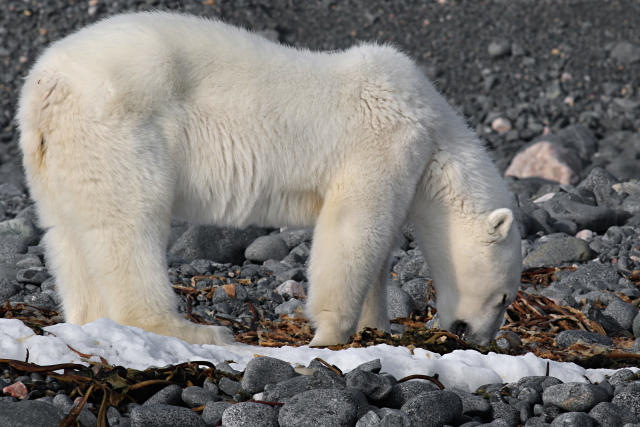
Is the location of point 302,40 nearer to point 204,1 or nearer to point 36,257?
point 204,1

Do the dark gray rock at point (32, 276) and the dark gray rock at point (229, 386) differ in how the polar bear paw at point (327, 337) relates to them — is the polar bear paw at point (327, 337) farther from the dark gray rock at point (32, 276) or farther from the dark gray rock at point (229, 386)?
the dark gray rock at point (32, 276)

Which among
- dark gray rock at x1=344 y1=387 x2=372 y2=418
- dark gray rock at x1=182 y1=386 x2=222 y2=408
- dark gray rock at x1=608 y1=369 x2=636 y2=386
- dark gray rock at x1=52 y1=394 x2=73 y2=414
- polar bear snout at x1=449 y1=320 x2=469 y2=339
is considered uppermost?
dark gray rock at x1=344 y1=387 x2=372 y2=418

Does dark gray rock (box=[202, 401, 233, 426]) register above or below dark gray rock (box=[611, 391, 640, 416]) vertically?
below

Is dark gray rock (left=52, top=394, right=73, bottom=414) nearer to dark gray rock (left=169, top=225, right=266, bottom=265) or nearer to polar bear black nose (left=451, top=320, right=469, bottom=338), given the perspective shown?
polar bear black nose (left=451, top=320, right=469, bottom=338)

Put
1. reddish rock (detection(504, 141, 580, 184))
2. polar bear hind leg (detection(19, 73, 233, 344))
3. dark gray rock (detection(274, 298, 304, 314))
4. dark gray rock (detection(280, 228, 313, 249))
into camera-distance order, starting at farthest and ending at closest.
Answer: reddish rock (detection(504, 141, 580, 184)), dark gray rock (detection(280, 228, 313, 249)), dark gray rock (detection(274, 298, 304, 314)), polar bear hind leg (detection(19, 73, 233, 344))

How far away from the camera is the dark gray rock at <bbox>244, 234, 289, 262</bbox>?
717 centimetres

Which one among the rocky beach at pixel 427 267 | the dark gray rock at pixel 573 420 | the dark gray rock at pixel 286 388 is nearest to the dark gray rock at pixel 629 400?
the rocky beach at pixel 427 267

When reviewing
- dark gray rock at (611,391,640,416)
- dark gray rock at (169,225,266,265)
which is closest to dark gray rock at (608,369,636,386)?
dark gray rock at (611,391,640,416)

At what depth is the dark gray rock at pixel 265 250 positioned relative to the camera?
7172mm

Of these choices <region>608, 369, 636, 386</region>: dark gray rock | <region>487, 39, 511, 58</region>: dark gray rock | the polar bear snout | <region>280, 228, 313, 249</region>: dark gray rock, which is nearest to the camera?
<region>608, 369, 636, 386</region>: dark gray rock

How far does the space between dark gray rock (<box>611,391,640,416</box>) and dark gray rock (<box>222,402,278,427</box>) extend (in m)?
1.29

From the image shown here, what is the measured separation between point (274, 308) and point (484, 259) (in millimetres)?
1612

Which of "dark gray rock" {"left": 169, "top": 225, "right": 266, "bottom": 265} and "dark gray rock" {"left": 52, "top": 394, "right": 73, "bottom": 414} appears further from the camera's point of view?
"dark gray rock" {"left": 169, "top": 225, "right": 266, "bottom": 265}

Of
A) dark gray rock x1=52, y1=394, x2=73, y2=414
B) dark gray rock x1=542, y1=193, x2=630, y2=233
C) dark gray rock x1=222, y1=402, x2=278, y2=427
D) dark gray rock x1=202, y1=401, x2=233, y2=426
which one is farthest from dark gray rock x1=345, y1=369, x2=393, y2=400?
dark gray rock x1=542, y1=193, x2=630, y2=233
